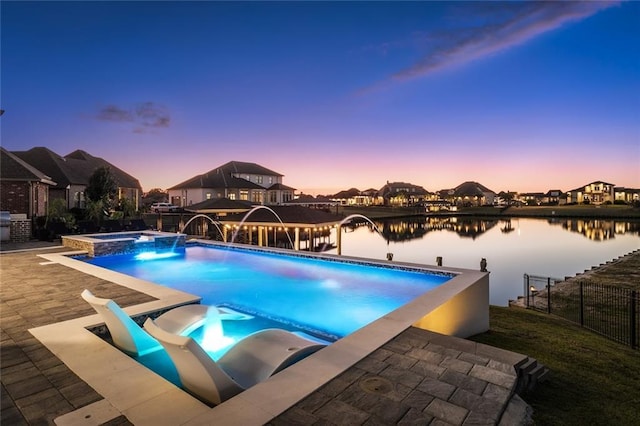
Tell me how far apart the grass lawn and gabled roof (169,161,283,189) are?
42.0 meters

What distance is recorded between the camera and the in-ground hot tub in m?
12.9

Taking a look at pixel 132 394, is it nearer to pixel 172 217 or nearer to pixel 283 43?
pixel 283 43

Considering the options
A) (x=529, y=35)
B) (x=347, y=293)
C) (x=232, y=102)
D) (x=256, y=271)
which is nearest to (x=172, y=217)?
(x=232, y=102)

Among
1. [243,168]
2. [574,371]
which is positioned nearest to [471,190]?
[243,168]

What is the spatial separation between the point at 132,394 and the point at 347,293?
693 cm

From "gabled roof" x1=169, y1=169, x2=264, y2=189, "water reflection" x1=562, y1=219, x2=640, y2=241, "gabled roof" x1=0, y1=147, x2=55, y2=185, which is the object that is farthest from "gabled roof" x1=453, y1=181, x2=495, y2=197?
"gabled roof" x1=0, y1=147, x2=55, y2=185

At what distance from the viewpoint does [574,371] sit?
18.7ft

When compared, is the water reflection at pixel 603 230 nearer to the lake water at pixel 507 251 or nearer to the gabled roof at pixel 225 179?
the lake water at pixel 507 251

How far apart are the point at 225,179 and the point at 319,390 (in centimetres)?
4710

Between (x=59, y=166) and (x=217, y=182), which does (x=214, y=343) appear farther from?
(x=217, y=182)

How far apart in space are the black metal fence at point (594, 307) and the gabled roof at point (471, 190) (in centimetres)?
11578

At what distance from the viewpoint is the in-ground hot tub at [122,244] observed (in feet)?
42.3

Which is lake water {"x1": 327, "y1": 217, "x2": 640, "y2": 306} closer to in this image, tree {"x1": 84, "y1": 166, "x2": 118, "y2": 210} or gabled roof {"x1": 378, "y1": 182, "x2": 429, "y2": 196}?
tree {"x1": 84, "y1": 166, "x2": 118, "y2": 210}

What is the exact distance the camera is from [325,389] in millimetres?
3205
